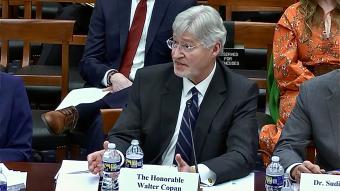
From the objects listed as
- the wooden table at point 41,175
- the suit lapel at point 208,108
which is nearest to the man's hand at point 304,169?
the wooden table at point 41,175

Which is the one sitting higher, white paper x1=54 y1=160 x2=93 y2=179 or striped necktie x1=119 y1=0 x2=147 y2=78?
striped necktie x1=119 y1=0 x2=147 y2=78

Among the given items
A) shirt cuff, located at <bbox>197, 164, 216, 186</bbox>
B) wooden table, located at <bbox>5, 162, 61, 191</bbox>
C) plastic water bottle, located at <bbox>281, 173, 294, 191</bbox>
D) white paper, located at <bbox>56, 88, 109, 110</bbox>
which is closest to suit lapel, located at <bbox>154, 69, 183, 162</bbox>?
shirt cuff, located at <bbox>197, 164, 216, 186</bbox>

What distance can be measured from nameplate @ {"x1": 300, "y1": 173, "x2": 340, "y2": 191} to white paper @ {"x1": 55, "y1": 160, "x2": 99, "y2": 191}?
0.69 m

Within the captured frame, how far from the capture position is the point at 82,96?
3967 millimetres

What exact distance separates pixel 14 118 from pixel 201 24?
35.5 inches

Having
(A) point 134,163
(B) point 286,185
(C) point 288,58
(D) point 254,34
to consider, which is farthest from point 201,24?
(D) point 254,34

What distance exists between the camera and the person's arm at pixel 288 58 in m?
3.81

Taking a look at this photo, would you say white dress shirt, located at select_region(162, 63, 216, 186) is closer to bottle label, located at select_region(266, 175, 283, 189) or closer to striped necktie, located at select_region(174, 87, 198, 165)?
striped necktie, located at select_region(174, 87, 198, 165)

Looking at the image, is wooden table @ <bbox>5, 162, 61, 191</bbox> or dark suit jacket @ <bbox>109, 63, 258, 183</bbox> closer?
wooden table @ <bbox>5, 162, 61, 191</bbox>

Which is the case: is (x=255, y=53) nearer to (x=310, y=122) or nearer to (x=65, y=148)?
(x=65, y=148)

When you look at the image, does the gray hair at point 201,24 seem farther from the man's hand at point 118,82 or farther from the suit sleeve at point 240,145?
the man's hand at point 118,82

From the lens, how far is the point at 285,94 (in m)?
3.88

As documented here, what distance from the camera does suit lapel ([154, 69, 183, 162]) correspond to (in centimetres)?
291

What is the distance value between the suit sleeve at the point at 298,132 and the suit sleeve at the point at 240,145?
0.37 feet
